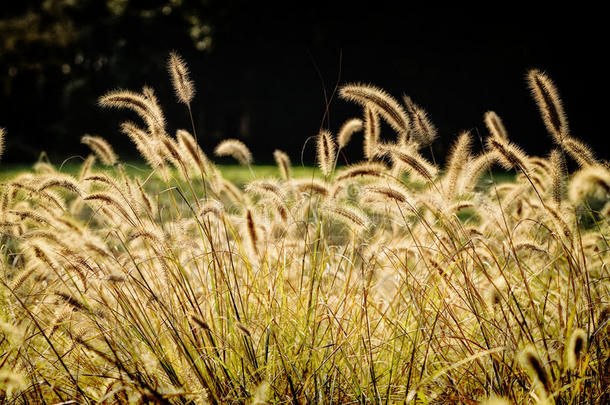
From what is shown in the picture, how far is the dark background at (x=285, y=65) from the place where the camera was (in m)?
17.0

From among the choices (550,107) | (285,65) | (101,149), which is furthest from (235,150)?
(285,65)

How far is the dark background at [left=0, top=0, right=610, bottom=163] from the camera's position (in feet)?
55.7

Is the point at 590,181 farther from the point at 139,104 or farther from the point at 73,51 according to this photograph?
the point at 73,51

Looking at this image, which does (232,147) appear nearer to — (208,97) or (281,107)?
(281,107)

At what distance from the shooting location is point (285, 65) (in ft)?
66.3

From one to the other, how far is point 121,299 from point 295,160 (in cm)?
1514

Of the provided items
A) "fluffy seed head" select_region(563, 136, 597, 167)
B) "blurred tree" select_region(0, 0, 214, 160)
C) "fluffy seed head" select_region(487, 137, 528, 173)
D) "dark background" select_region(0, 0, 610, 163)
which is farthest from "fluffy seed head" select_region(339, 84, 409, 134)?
"blurred tree" select_region(0, 0, 214, 160)

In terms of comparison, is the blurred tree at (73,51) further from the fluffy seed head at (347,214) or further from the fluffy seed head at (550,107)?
the fluffy seed head at (550,107)

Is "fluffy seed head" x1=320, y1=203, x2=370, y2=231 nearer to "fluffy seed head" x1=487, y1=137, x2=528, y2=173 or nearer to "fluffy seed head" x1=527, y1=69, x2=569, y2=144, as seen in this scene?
"fluffy seed head" x1=487, y1=137, x2=528, y2=173

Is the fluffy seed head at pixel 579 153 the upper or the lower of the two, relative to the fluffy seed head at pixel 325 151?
lower

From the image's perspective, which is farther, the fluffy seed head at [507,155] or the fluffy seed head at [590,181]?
the fluffy seed head at [507,155]

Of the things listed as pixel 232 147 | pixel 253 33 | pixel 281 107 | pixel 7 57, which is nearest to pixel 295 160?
pixel 281 107

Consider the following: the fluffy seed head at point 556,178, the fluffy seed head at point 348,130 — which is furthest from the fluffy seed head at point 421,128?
the fluffy seed head at point 556,178

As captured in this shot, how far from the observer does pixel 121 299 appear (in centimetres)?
207
